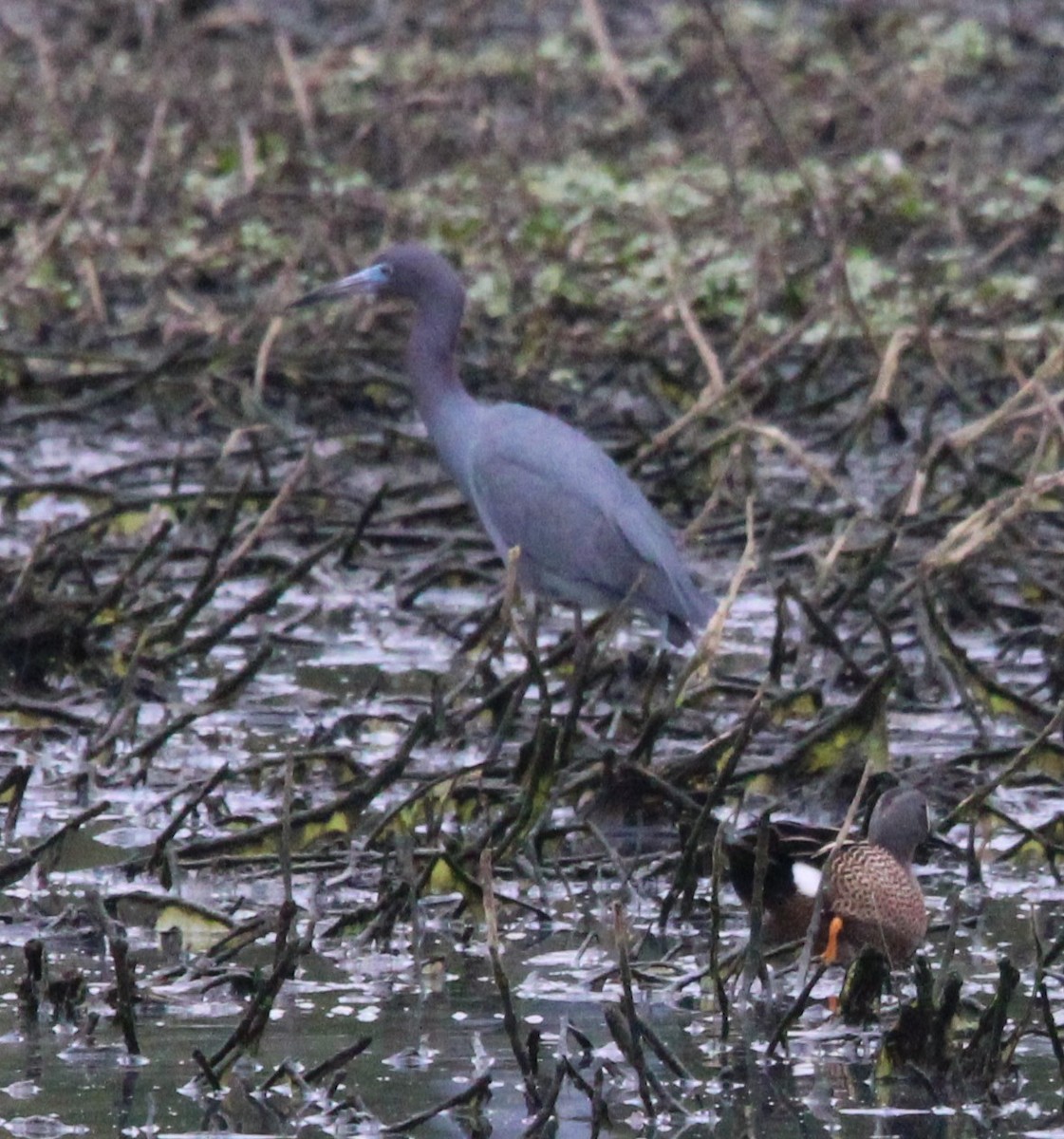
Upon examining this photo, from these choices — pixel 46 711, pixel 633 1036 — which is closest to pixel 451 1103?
pixel 633 1036

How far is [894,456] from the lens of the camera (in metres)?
10.0

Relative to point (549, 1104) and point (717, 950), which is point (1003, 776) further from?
point (549, 1104)

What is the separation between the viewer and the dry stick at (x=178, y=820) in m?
5.36

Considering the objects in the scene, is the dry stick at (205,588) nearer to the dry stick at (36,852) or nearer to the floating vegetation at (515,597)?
the floating vegetation at (515,597)

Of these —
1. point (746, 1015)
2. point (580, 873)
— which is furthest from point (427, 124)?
point (746, 1015)

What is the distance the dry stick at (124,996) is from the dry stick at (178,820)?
793 millimetres

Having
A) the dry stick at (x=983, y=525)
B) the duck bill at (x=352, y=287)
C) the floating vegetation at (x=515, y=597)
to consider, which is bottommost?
the floating vegetation at (x=515, y=597)

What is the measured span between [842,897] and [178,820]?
1.16 m

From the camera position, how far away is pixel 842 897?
200 inches

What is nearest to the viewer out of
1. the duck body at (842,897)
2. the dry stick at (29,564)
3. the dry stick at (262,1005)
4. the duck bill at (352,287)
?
the dry stick at (262,1005)

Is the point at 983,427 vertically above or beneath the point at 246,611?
above

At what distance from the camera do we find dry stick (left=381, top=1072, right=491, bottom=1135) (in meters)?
4.09

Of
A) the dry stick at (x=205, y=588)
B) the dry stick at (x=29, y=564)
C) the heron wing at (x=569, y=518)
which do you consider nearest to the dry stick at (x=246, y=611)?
the dry stick at (x=205, y=588)

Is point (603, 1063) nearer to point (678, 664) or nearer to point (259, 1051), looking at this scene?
point (259, 1051)
